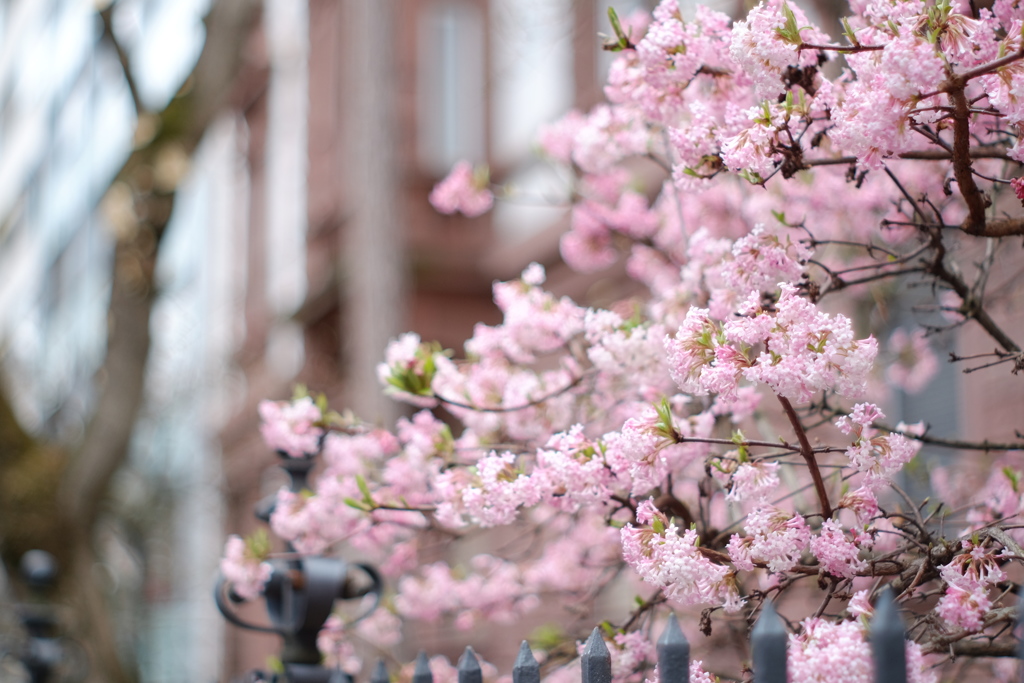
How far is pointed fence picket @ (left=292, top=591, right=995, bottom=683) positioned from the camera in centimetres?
134

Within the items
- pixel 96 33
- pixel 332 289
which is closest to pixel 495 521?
pixel 96 33

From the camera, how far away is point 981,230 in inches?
77.9

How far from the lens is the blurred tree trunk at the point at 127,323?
6.84 metres

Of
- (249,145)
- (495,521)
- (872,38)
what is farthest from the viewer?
(249,145)

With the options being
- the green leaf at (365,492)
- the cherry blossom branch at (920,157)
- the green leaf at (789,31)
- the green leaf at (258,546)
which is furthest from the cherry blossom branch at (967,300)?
the green leaf at (258,546)

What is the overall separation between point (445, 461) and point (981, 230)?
4.59 feet

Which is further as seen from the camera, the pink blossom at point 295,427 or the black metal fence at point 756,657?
the pink blossom at point 295,427

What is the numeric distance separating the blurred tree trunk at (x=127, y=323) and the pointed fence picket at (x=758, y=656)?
5.40 meters

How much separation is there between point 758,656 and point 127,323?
619 centimetres

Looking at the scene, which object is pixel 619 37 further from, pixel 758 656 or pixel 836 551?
pixel 758 656

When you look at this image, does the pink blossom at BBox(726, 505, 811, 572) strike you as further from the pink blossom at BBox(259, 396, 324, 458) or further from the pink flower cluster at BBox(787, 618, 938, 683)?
the pink blossom at BBox(259, 396, 324, 458)

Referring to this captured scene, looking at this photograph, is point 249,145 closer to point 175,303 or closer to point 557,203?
point 175,303

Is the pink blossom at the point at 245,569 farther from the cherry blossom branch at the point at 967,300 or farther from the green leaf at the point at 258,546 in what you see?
the cherry blossom branch at the point at 967,300

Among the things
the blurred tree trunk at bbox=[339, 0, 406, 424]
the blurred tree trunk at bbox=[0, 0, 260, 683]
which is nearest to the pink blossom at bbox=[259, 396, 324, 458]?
the blurred tree trunk at bbox=[339, 0, 406, 424]
